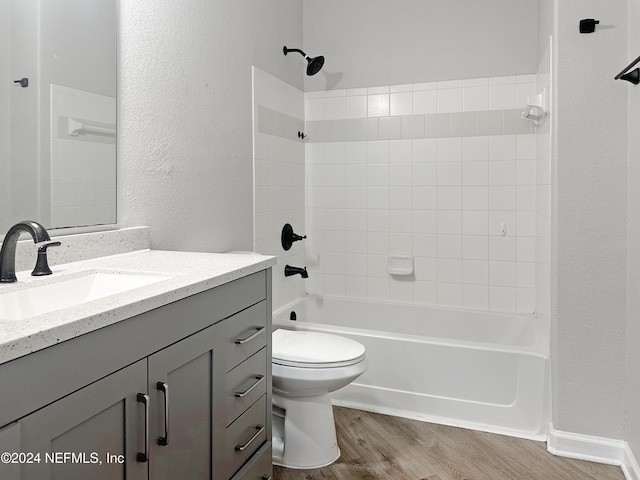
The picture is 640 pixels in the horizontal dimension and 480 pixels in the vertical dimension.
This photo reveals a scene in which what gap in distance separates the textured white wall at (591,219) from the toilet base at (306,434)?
39.4 inches

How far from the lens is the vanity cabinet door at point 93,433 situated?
2.73 feet

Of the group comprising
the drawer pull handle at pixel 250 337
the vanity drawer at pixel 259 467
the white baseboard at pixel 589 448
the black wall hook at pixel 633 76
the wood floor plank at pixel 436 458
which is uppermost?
the black wall hook at pixel 633 76

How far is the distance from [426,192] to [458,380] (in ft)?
3.95

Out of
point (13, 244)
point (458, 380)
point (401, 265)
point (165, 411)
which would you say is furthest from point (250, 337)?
point (401, 265)

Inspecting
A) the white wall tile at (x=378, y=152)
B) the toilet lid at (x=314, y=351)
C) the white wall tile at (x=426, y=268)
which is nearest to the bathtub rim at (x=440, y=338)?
the white wall tile at (x=426, y=268)

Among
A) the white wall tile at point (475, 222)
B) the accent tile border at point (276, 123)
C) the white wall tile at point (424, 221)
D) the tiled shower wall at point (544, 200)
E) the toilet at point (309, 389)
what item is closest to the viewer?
the toilet at point (309, 389)

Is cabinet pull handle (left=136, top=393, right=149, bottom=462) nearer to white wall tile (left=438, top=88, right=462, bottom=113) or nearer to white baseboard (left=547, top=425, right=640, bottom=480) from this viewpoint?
white baseboard (left=547, top=425, right=640, bottom=480)

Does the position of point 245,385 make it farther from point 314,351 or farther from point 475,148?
point 475,148

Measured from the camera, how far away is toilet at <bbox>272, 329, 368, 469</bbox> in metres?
1.99

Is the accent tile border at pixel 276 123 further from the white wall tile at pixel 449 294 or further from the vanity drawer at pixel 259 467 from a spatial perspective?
the vanity drawer at pixel 259 467

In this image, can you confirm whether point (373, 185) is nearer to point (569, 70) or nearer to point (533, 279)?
point (533, 279)

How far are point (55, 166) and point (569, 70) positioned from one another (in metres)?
1.97

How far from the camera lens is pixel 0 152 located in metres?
1.42

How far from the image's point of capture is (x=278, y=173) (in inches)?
119
